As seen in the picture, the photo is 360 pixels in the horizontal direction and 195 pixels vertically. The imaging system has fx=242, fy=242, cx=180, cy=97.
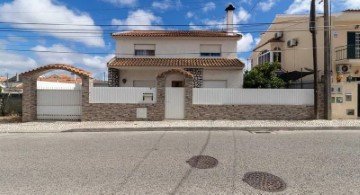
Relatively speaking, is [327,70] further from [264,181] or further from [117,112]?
[117,112]

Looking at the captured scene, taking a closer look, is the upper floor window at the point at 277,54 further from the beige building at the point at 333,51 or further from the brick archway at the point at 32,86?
the brick archway at the point at 32,86

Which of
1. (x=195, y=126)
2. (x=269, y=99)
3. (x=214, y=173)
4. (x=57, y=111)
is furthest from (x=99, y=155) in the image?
(x=269, y=99)

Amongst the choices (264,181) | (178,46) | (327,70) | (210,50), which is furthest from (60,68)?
(327,70)

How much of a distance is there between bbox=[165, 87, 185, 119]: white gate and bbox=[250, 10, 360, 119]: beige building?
25.0 feet

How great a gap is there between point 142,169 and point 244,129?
641 centimetres

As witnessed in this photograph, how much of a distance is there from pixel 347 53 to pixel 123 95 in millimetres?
14232

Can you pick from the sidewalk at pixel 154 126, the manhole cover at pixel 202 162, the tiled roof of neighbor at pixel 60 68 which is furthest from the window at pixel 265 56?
the manhole cover at pixel 202 162

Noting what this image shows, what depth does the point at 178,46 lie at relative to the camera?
18047 mm

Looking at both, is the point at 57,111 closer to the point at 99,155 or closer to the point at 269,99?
the point at 99,155

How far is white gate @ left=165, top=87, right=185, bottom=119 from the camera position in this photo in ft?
40.4

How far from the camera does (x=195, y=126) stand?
10.6 metres

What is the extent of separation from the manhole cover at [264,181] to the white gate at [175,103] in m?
7.84

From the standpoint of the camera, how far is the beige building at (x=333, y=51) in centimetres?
1257

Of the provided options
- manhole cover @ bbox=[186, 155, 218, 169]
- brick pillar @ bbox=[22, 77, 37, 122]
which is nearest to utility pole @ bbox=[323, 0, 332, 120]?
manhole cover @ bbox=[186, 155, 218, 169]
